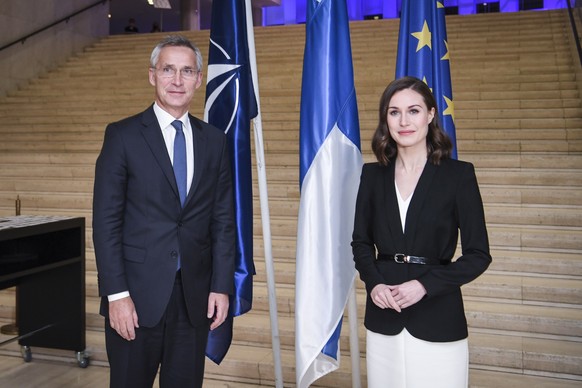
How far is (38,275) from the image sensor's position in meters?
4.22

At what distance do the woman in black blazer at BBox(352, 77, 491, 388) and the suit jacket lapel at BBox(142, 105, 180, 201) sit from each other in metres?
0.74

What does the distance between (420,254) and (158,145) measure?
101 centimetres

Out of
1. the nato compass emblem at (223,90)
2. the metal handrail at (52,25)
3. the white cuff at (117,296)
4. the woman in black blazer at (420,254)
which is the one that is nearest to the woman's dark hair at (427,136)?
the woman in black blazer at (420,254)

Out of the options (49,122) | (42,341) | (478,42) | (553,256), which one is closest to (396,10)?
(478,42)

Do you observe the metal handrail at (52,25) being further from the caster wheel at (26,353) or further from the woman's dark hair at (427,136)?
the woman's dark hair at (427,136)

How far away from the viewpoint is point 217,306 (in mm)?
2301

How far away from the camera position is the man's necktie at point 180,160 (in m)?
2.18

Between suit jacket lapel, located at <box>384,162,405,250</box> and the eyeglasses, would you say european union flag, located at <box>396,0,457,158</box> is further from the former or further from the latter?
the eyeglasses

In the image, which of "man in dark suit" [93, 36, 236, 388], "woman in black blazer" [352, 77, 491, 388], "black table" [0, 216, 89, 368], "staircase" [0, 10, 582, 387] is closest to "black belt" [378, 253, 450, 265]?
"woman in black blazer" [352, 77, 491, 388]

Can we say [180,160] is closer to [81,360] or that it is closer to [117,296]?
[117,296]

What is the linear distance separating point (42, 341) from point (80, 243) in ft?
2.56

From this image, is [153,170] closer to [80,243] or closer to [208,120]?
[208,120]

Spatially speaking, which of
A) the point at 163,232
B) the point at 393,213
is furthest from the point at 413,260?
the point at 163,232

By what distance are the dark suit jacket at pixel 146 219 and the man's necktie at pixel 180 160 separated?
3cm
